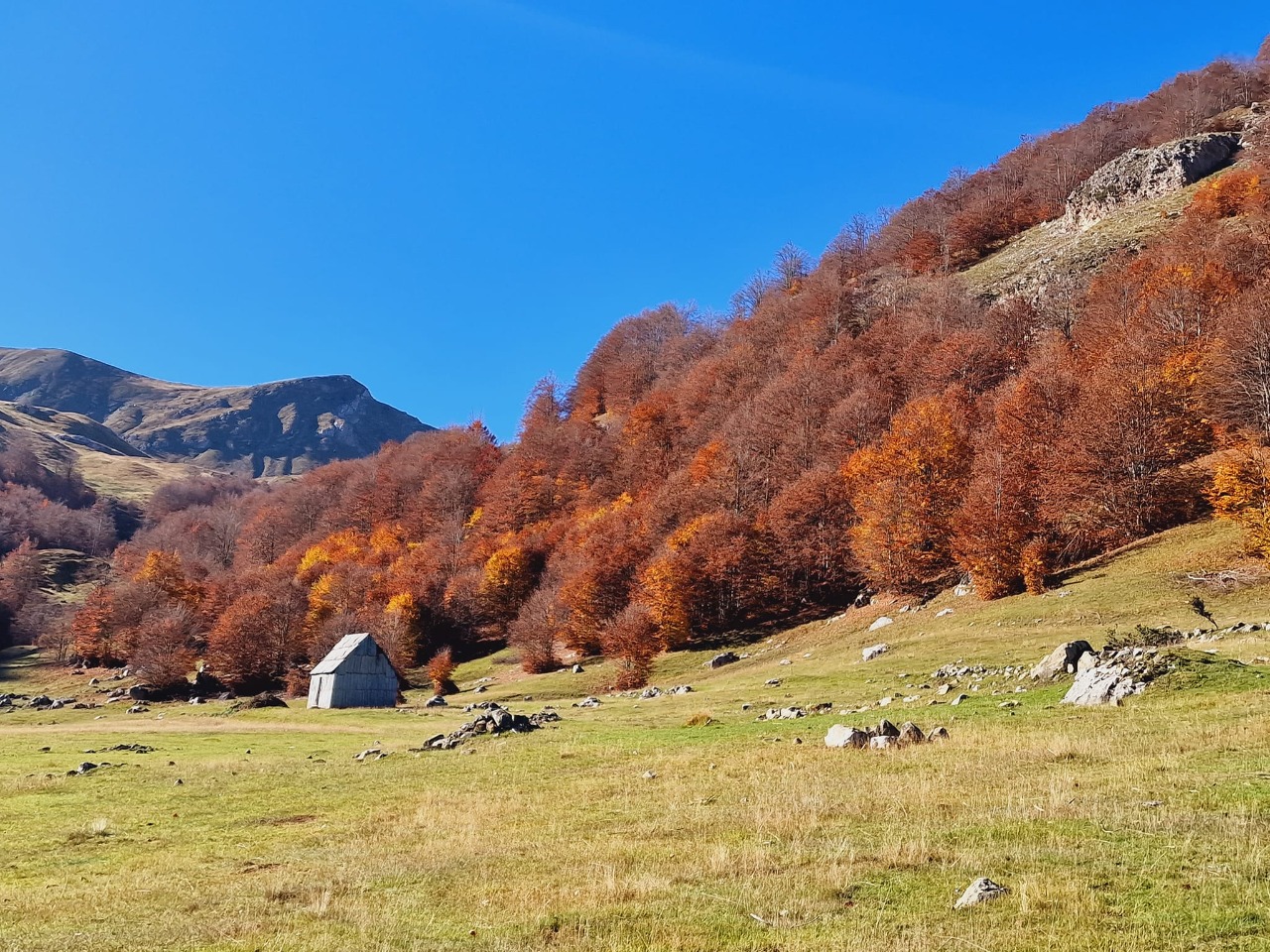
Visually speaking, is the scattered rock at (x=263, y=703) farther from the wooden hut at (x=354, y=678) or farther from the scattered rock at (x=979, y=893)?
the scattered rock at (x=979, y=893)

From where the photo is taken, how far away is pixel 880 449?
270 ft

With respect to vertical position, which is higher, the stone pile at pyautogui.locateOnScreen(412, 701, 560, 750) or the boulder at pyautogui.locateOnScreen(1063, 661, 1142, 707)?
the boulder at pyautogui.locateOnScreen(1063, 661, 1142, 707)

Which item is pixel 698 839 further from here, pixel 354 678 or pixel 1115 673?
pixel 354 678

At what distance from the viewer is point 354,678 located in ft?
247

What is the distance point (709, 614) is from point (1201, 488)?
44.1 meters

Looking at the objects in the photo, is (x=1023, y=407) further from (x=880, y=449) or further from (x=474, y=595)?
(x=474, y=595)

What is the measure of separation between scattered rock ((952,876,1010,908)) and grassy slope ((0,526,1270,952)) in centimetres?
26

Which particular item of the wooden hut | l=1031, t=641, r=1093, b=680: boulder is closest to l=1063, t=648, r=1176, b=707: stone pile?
l=1031, t=641, r=1093, b=680: boulder

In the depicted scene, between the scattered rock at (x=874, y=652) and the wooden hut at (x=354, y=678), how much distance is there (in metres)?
48.2

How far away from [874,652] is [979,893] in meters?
42.5

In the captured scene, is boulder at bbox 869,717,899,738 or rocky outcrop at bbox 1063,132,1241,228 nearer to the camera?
boulder at bbox 869,717,899,738

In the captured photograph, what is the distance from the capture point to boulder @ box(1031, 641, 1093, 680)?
29.3m

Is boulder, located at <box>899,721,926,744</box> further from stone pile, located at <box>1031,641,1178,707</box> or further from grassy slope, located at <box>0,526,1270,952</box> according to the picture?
stone pile, located at <box>1031,641,1178,707</box>

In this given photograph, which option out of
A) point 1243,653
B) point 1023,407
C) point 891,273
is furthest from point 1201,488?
point 891,273
